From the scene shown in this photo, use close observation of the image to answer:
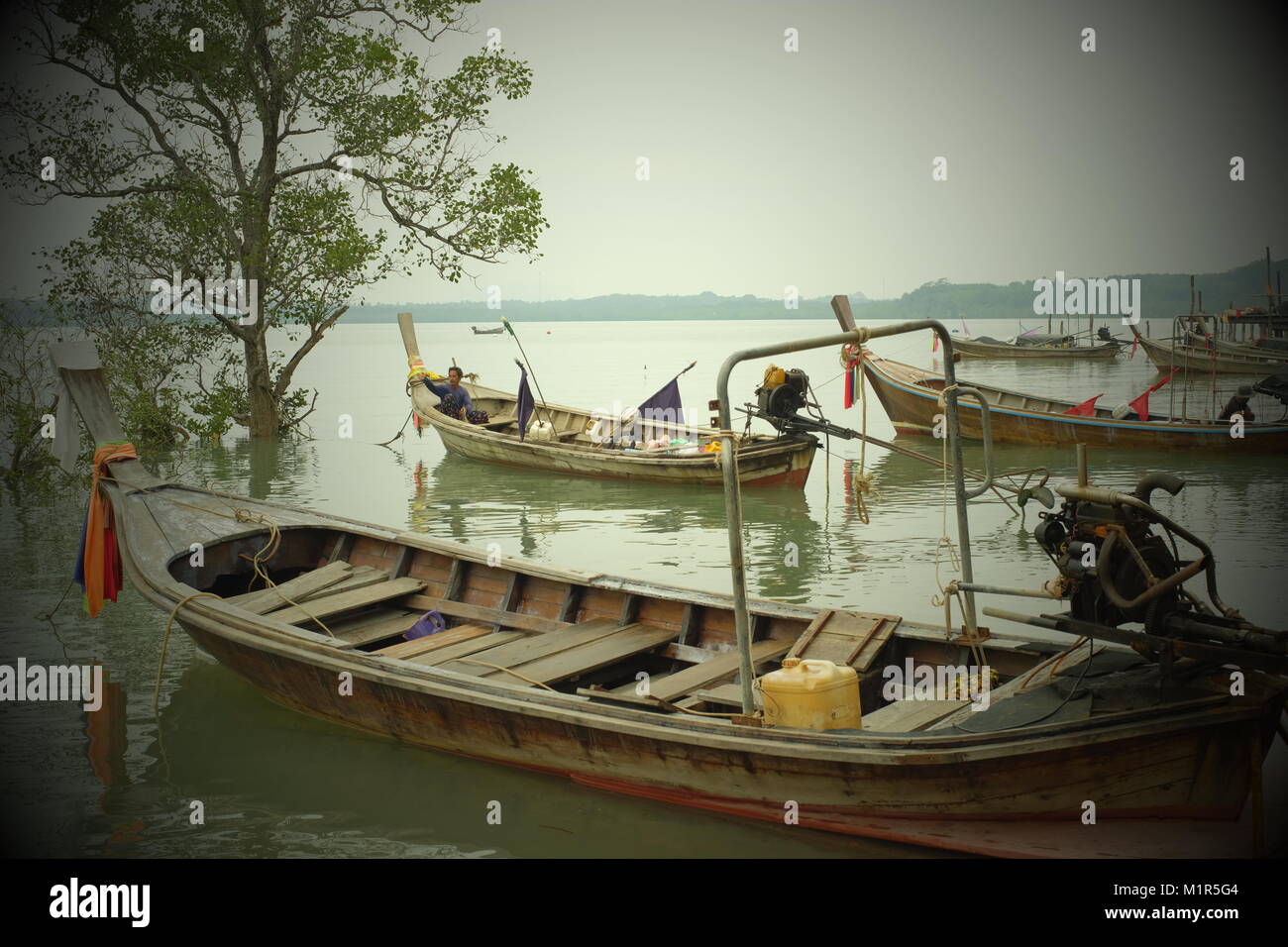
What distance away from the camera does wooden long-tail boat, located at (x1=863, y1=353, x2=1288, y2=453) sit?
1542 cm

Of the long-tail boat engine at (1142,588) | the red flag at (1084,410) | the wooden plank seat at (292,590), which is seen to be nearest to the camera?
the long-tail boat engine at (1142,588)

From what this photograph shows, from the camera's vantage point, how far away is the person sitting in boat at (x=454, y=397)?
56.7 feet

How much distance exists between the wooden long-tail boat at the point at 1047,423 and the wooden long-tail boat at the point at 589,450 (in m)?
2.29

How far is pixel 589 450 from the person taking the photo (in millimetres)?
14617

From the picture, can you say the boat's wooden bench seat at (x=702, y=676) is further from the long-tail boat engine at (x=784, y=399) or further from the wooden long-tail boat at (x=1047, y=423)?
the wooden long-tail boat at (x=1047, y=423)

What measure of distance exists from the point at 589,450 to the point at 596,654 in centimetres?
865

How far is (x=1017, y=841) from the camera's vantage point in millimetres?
4277

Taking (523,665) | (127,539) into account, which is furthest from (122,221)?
(523,665)

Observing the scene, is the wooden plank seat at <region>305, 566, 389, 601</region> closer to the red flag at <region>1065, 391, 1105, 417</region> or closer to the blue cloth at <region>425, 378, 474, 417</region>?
the blue cloth at <region>425, 378, 474, 417</region>

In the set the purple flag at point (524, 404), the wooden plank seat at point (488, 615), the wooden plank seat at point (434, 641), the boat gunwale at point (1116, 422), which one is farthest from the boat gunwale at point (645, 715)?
the boat gunwale at point (1116, 422)

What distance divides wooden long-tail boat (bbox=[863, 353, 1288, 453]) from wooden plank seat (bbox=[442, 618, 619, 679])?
883 centimetres

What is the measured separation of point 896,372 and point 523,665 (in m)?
15.0

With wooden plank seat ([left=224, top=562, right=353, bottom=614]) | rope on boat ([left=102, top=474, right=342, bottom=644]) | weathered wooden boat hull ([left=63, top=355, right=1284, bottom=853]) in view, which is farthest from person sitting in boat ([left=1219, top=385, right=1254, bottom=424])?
rope on boat ([left=102, top=474, right=342, bottom=644])
